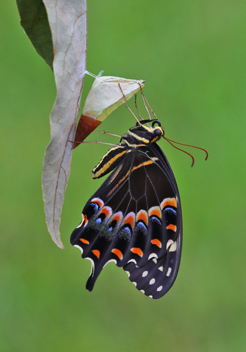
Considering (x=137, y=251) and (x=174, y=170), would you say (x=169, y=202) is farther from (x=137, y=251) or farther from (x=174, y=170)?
(x=174, y=170)

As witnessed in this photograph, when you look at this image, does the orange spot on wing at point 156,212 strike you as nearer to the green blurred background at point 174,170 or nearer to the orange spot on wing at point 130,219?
the orange spot on wing at point 130,219

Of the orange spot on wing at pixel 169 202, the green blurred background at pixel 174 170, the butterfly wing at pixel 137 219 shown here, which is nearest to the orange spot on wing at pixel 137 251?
the butterfly wing at pixel 137 219

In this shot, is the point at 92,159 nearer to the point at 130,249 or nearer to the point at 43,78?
the point at 43,78

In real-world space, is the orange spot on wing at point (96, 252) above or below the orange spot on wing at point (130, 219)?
below

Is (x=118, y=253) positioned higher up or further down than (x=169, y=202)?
further down

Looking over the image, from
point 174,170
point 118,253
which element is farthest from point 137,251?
point 174,170

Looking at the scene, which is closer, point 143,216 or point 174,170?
point 143,216

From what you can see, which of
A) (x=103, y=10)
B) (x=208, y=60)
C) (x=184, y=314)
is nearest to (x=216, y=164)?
(x=208, y=60)

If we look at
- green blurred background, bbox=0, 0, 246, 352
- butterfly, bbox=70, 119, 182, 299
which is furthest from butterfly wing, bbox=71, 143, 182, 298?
green blurred background, bbox=0, 0, 246, 352

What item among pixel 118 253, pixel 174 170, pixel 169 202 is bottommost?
pixel 174 170
